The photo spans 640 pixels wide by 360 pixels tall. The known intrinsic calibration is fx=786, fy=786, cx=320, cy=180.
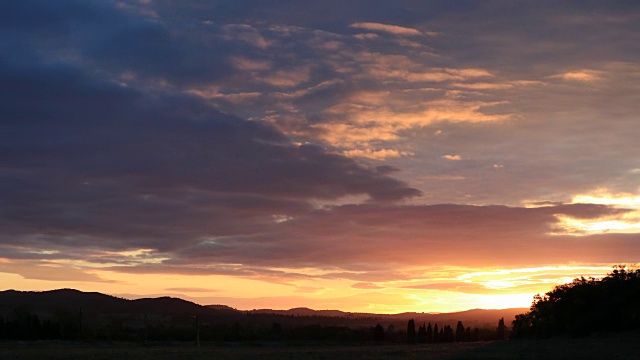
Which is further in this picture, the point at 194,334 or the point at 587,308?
the point at 194,334

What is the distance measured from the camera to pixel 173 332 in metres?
87.9

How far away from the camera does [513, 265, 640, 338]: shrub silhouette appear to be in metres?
55.5

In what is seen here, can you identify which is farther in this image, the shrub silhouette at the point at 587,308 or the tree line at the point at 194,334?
the tree line at the point at 194,334

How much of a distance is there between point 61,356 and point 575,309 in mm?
36955

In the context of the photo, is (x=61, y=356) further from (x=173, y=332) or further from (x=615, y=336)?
(x=173, y=332)

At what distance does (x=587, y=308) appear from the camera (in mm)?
58781

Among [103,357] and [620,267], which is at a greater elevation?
[620,267]

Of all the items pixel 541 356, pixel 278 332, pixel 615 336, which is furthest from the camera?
pixel 278 332

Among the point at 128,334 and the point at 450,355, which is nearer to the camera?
the point at 450,355

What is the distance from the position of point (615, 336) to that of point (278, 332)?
4694 cm

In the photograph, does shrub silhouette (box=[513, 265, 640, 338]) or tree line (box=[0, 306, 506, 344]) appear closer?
shrub silhouette (box=[513, 265, 640, 338])

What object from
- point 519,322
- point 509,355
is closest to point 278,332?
point 519,322

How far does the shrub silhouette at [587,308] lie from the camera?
55.5 metres

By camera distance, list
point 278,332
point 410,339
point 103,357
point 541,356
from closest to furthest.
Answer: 1. point 541,356
2. point 103,357
3. point 410,339
4. point 278,332
